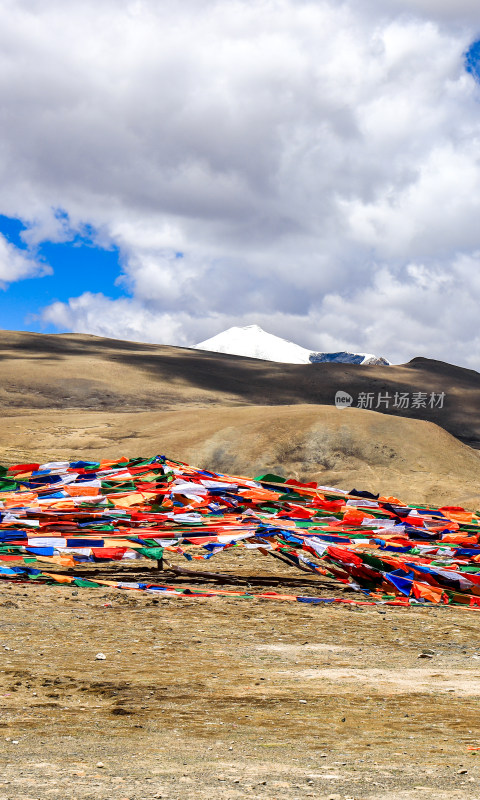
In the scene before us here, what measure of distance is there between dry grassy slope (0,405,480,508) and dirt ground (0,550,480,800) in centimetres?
1686

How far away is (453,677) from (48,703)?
10.3 feet

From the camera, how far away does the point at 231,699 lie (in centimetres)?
533

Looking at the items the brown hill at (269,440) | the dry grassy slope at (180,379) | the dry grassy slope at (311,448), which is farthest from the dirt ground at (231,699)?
the dry grassy slope at (180,379)

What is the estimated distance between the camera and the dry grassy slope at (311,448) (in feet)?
85.6

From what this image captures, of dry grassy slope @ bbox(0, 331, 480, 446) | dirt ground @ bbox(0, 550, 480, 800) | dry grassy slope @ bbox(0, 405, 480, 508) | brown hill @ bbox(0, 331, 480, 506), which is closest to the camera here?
dirt ground @ bbox(0, 550, 480, 800)

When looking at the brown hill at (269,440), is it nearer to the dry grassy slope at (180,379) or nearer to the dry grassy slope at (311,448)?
the dry grassy slope at (311,448)

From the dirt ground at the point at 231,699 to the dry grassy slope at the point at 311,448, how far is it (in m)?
16.9

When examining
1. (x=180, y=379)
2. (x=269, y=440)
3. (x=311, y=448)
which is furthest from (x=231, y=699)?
(x=180, y=379)

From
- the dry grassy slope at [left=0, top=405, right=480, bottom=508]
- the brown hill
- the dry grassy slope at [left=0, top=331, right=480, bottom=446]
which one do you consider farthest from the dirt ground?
the dry grassy slope at [left=0, top=331, right=480, bottom=446]

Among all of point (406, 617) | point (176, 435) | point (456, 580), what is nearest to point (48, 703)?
point (406, 617)

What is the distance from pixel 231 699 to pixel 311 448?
22.8 metres

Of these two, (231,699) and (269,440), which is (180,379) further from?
(231,699)

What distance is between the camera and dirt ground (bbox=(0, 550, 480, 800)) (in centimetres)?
379

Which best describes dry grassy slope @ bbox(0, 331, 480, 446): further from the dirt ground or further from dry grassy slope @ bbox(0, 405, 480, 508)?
the dirt ground
